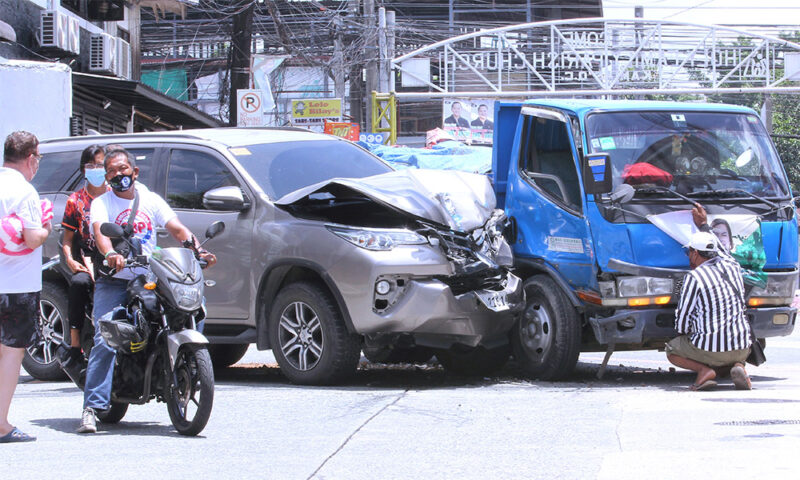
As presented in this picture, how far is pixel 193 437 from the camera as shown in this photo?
6477mm

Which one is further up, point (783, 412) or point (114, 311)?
point (114, 311)

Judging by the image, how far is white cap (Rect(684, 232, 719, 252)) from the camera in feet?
28.2

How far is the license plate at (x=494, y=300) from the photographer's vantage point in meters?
8.76

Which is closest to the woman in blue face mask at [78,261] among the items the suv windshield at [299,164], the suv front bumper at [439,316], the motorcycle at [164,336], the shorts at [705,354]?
the motorcycle at [164,336]

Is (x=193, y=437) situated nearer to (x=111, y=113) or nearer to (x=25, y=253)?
(x=25, y=253)

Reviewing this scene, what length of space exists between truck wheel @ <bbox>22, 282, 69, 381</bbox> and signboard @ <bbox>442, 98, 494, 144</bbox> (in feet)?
103

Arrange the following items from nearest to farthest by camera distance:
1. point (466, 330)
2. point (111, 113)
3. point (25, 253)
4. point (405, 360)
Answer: point (25, 253)
point (466, 330)
point (405, 360)
point (111, 113)

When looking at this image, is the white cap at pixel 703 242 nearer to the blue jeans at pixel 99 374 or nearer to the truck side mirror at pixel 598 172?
the truck side mirror at pixel 598 172

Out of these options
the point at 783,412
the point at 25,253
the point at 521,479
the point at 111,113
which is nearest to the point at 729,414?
the point at 783,412

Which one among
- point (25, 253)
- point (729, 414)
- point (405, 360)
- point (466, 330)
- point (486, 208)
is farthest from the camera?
point (405, 360)

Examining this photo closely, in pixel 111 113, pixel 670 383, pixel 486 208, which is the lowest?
pixel 670 383

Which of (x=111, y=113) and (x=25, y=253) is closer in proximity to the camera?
(x=25, y=253)

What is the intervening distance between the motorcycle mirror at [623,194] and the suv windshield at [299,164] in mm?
2256

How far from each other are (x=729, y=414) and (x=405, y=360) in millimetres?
4061
